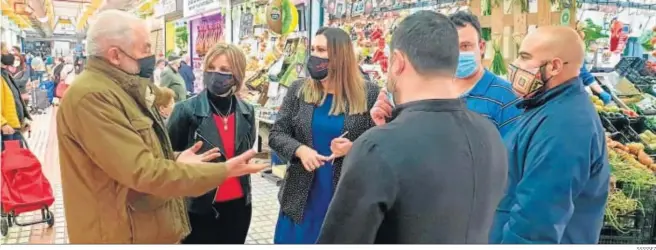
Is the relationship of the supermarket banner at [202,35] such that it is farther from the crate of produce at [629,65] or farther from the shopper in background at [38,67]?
the crate of produce at [629,65]

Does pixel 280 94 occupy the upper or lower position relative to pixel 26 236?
upper

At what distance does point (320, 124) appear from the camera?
2332 millimetres

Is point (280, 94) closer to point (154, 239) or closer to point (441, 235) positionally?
point (154, 239)

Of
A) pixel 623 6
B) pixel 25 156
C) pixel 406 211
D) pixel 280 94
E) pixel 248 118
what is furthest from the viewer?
pixel 280 94

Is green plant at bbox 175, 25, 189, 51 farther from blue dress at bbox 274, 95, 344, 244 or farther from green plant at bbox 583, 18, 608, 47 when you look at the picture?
green plant at bbox 583, 18, 608, 47

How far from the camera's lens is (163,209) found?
190 centimetres

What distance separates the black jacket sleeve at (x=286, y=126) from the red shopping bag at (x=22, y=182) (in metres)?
2.00

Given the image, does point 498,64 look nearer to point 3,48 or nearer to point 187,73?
point 187,73

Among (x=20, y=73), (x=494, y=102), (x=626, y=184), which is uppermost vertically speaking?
(x=20, y=73)

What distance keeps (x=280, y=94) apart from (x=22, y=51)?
7.49 ft

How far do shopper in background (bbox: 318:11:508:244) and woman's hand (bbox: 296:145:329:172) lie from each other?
0.83 meters

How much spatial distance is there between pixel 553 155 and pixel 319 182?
100cm

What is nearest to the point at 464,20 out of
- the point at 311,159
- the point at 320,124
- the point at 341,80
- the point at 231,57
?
the point at 341,80

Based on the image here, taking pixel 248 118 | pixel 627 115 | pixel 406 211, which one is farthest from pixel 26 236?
pixel 627 115
